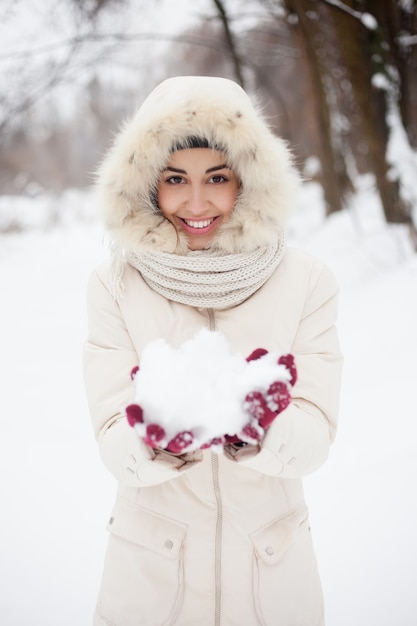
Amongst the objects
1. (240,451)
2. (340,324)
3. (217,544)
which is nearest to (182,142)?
(240,451)

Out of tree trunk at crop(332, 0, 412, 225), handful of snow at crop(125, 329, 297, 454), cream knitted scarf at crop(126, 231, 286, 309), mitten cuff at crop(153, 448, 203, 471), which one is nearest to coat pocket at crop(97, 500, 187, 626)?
mitten cuff at crop(153, 448, 203, 471)

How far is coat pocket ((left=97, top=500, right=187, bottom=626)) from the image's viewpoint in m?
1.29

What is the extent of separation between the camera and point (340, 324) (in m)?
4.79

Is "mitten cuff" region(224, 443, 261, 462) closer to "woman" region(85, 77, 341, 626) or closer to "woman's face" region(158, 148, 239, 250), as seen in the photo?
"woman" region(85, 77, 341, 626)

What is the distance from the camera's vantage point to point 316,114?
8500 mm

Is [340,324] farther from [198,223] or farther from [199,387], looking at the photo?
[199,387]

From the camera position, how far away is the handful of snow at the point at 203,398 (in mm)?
944

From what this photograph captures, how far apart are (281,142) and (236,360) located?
0.86 m

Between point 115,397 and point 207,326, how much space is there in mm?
317

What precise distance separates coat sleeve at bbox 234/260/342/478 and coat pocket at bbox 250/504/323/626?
0.21m

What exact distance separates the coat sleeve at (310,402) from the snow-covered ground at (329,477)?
11.5 inches

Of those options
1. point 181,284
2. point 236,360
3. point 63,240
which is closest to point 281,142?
point 181,284

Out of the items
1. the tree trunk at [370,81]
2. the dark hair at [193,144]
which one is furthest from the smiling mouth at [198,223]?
the tree trunk at [370,81]

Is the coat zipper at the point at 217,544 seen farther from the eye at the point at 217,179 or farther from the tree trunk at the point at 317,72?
the tree trunk at the point at 317,72
